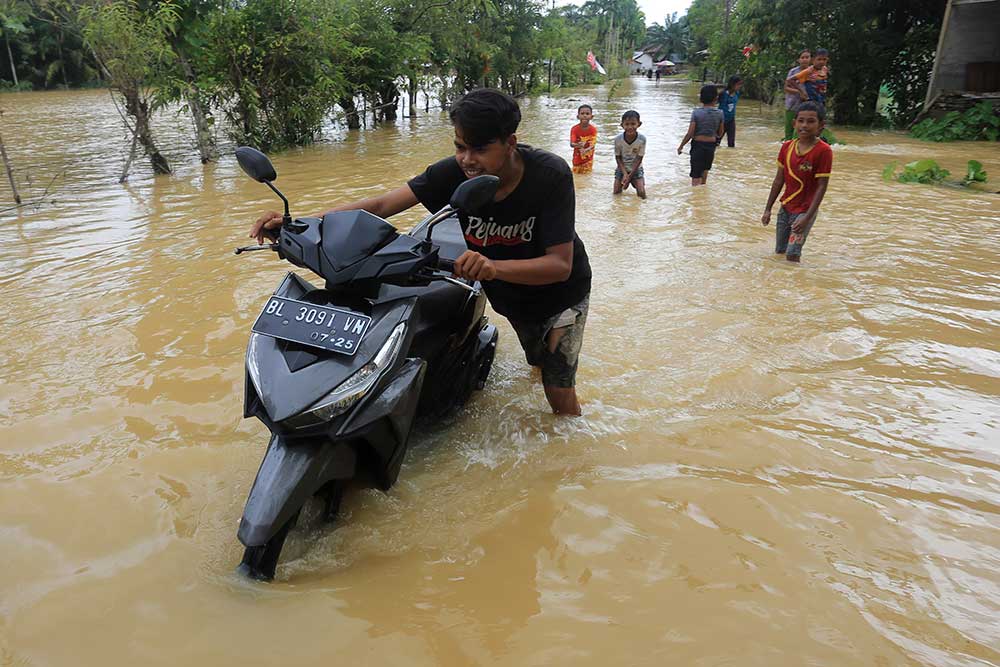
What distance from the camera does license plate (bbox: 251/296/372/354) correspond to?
1.93 metres

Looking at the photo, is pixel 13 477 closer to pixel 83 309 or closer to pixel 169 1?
pixel 83 309

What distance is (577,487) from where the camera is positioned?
2.59 m

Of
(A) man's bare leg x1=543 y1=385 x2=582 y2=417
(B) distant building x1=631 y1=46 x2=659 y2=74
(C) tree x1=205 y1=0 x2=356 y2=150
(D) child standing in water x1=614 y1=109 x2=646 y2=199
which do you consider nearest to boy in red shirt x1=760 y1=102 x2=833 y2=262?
(D) child standing in water x1=614 y1=109 x2=646 y2=199

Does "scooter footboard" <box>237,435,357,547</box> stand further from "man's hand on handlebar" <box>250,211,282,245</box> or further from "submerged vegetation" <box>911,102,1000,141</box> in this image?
"submerged vegetation" <box>911,102,1000,141</box>

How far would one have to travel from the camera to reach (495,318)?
4566 millimetres

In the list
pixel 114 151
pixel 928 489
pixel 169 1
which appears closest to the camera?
pixel 928 489

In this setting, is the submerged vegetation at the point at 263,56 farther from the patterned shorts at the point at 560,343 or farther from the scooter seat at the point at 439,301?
the patterned shorts at the point at 560,343

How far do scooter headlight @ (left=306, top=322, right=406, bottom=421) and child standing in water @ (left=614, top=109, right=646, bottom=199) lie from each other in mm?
6669

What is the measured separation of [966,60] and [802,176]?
43.8 ft

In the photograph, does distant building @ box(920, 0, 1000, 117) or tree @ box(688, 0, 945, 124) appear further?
tree @ box(688, 0, 945, 124)

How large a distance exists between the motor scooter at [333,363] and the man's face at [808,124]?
422cm

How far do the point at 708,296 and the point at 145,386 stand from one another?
3.93m

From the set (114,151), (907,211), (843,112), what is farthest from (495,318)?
(843,112)

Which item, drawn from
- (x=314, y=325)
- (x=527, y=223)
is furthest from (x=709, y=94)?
(x=314, y=325)
